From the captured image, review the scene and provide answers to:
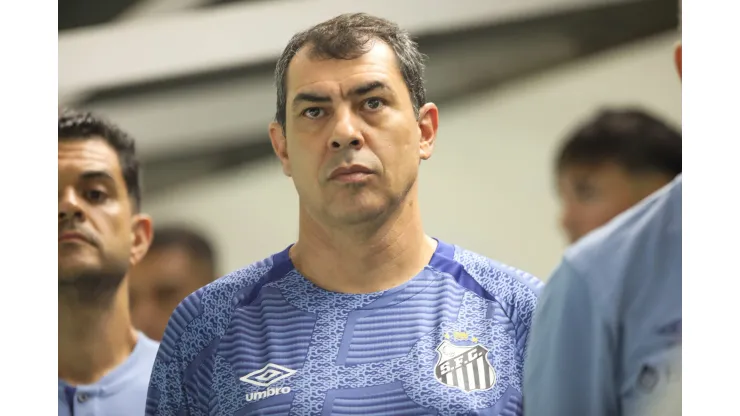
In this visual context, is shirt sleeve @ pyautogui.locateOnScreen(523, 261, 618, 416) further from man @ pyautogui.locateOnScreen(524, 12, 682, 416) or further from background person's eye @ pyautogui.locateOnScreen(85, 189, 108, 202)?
background person's eye @ pyautogui.locateOnScreen(85, 189, 108, 202)

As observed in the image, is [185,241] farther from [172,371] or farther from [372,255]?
[372,255]

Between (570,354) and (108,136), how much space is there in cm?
133

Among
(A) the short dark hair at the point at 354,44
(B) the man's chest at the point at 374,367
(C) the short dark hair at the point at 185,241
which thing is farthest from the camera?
(C) the short dark hair at the point at 185,241

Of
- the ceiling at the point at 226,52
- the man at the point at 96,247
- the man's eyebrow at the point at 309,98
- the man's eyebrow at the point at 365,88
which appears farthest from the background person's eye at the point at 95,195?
the man's eyebrow at the point at 365,88

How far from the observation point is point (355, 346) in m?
2.12

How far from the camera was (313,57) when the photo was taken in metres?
2.19

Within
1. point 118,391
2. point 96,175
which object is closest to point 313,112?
point 96,175

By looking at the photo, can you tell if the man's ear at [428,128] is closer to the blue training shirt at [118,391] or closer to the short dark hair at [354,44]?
the short dark hair at [354,44]

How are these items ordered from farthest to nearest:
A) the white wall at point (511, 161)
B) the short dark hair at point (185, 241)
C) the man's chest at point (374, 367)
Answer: the short dark hair at point (185, 241)
the white wall at point (511, 161)
the man's chest at point (374, 367)

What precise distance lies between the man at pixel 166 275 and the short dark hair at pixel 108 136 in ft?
0.42

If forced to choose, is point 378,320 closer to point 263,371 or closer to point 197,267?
point 263,371

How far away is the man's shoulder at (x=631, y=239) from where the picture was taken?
185 cm

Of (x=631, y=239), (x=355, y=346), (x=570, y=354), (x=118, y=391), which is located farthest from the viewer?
(x=118, y=391)
